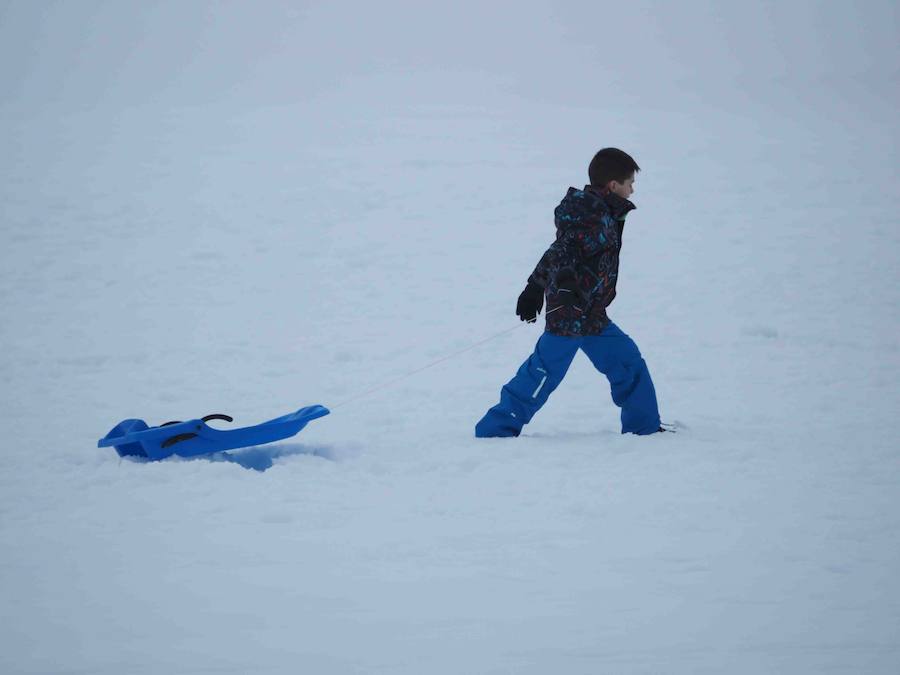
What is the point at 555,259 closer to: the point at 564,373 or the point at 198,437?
the point at 564,373

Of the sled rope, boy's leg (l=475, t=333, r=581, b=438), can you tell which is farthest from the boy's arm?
the sled rope

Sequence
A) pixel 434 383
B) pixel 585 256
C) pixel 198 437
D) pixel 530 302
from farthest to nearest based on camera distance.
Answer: pixel 434 383, pixel 530 302, pixel 585 256, pixel 198 437

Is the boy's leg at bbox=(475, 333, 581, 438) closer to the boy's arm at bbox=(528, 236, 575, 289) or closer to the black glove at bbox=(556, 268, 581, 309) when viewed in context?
the black glove at bbox=(556, 268, 581, 309)

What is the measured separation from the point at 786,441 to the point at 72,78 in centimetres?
1791

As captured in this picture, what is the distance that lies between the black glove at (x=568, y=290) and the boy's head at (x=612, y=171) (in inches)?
17.6

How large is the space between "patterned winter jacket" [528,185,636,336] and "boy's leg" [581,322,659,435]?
0.30 ft

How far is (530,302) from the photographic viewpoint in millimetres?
4547

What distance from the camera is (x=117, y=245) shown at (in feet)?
30.5

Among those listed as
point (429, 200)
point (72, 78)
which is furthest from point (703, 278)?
point (72, 78)

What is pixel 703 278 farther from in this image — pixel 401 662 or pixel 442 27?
pixel 442 27

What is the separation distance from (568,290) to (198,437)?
1741 millimetres

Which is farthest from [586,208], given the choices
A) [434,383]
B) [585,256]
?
[434,383]

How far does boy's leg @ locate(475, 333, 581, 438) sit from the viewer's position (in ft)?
14.6

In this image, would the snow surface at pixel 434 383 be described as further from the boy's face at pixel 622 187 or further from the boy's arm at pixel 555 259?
the boy's face at pixel 622 187
